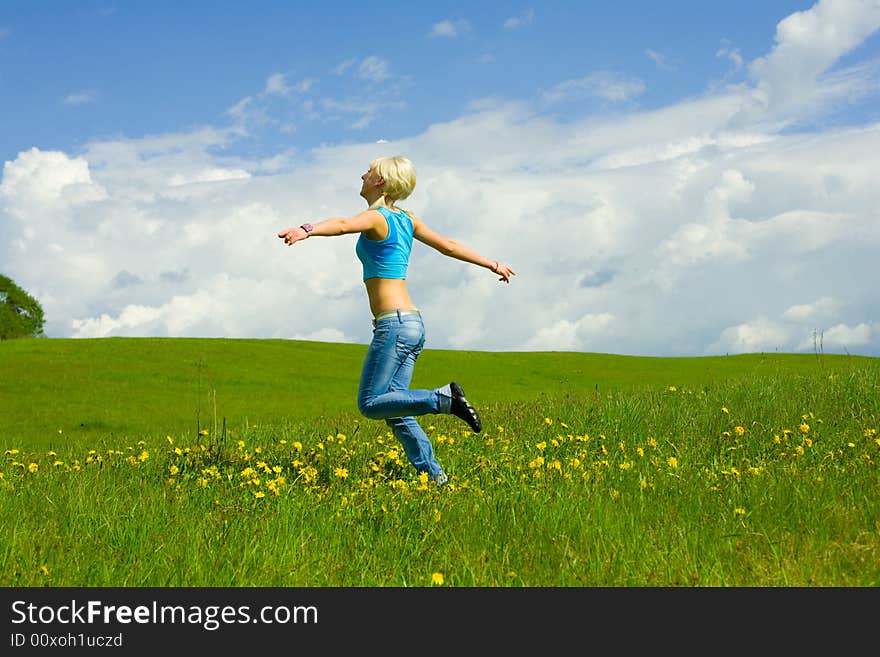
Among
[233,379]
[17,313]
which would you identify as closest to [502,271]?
[233,379]

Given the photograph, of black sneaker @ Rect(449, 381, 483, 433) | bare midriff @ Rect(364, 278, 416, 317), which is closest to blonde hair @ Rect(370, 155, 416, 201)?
bare midriff @ Rect(364, 278, 416, 317)

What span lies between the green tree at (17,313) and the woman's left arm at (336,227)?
212 feet

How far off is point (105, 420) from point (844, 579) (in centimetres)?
1670

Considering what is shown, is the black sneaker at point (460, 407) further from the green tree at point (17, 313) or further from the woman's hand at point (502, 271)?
the green tree at point (17, 313)

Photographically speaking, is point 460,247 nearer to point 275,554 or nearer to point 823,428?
point 275,554

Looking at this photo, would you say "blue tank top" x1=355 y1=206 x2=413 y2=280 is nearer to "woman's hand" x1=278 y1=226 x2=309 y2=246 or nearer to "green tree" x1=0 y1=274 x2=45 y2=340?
"woman's hand" x1=278 y1=226 x2=309 y2=246

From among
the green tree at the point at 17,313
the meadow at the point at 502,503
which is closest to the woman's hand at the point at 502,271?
the meadow at the point at 502,503

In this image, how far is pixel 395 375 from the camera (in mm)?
7449

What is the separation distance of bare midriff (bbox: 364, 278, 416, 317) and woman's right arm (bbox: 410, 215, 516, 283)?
621 millimetres

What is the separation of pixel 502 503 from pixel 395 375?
193 centimetres

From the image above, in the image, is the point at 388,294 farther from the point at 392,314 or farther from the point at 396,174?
the point at 396,174

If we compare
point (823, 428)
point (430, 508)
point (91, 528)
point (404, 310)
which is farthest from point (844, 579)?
point (823, 428)

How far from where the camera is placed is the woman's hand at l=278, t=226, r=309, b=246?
606cm
